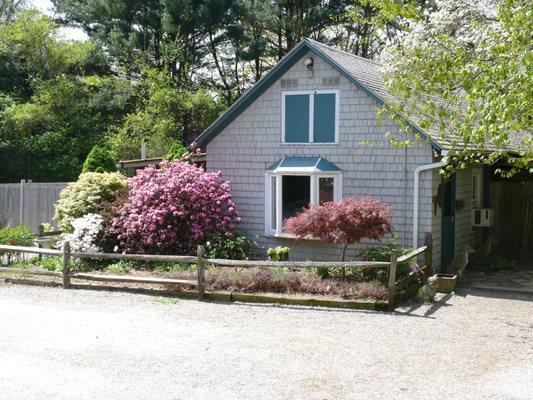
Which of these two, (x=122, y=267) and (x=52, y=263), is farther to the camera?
(x=52, y=263)

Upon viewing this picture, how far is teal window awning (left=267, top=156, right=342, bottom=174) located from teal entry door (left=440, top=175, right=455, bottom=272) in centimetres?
262

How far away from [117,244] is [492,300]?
9046 millimetres

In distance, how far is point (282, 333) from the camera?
32.9 feet

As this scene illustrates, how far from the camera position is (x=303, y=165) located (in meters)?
15.7

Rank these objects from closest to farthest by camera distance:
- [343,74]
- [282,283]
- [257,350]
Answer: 1. [257,350]
2. [282,283]
3. [343,74]

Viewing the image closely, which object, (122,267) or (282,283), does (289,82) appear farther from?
(122,267)

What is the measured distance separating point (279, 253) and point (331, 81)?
4353 millimetres

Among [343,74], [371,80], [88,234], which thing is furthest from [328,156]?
[88,234]

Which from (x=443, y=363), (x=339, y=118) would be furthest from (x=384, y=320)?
(x=339, y=118)

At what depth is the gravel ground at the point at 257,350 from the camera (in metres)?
7.43

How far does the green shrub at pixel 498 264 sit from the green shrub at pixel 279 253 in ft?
17.4

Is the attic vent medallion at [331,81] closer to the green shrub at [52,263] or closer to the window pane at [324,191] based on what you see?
the window pane at [324,191]

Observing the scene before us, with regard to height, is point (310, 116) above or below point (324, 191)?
above

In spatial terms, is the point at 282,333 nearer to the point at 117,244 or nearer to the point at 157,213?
the point at 157,213
